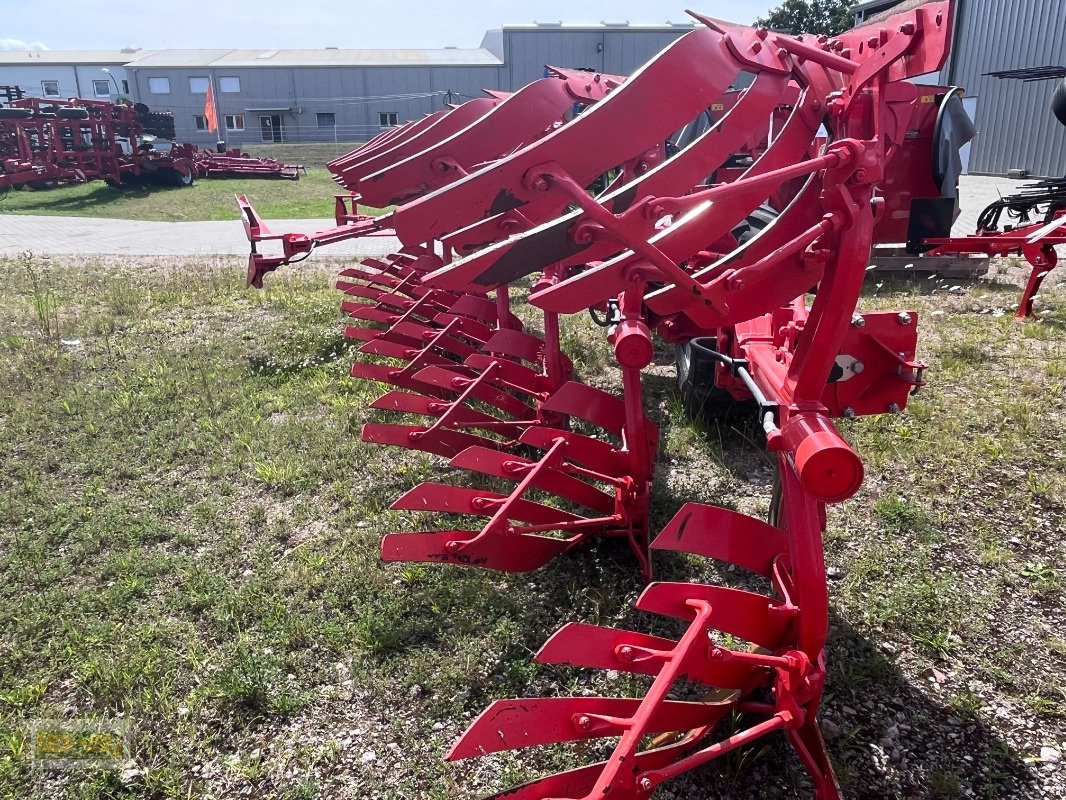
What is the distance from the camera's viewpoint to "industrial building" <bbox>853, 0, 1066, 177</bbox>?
18.7 meters

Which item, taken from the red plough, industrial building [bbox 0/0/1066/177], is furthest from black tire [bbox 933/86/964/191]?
industrial building [bbox 0/0/1066/177]

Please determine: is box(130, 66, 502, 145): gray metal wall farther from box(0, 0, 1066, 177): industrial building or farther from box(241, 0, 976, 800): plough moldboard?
box(241, 0, 976, 800): plough moldboard

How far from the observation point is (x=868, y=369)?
2.52 m

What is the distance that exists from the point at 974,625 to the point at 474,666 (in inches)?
74.0

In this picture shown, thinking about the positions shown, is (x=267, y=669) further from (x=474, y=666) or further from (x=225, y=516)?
(x=225, y=516)

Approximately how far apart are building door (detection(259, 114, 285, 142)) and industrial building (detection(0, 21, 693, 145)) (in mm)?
49

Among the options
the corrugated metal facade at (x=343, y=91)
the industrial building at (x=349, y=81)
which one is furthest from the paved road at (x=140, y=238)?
the corrugated metal facade at (x=343, y=91)

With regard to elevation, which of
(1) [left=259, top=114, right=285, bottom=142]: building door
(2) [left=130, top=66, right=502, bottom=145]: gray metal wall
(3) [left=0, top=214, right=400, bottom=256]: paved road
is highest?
(2) [left=130, top=66, right=502, bottom=145]: gray metal wall

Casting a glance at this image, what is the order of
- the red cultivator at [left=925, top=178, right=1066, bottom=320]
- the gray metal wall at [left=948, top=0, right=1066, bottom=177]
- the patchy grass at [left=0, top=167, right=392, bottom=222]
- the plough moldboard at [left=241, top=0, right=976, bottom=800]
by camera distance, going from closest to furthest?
the plough moldboard at [left=241, top=0, right=976, bottom=800] < the red cultivator at [left=925, top=178, right=1066, bottom=320] < the patchy grass at [left=0, top=167, right=392, bottom=222] < the gray metal wall at [left=948, top=0, right=1066, bottom=177]

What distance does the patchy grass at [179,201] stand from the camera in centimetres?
1677

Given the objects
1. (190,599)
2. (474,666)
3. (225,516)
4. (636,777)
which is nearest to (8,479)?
(225,516)

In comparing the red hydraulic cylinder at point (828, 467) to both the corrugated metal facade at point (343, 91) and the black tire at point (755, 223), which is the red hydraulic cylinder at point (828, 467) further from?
the corrugated metal facade at point (343, 91)

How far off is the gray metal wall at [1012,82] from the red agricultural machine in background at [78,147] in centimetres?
2155

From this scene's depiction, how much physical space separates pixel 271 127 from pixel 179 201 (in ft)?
71.9
